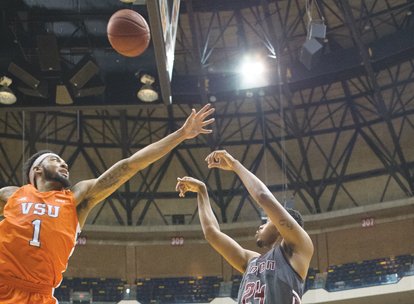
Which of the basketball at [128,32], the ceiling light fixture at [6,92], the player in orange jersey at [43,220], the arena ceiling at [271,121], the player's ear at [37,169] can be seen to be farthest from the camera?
the arena ceiling at [271,121]

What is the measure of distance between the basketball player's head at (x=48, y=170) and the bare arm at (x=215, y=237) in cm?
104

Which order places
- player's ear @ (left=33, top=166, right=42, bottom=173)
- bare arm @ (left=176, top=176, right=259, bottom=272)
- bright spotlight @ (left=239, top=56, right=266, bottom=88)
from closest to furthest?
player's ear @ (left=33, top=166, right=42, bottom=173)
bare arm @ (left=176, top=176, right=259, bottom=272)
bright spotlight @ (left=239, top=56, right=266, bottom=88)

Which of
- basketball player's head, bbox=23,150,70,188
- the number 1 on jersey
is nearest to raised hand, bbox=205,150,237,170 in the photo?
basketball player's head, bbox=23,150,70,188

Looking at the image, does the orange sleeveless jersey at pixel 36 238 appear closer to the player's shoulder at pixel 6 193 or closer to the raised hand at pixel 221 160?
the player's shoulder at pixel 6 193

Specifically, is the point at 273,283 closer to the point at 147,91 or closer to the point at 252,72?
the point at 147,91

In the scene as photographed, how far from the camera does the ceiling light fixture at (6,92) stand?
15.4 m

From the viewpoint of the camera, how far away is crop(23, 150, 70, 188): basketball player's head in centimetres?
470

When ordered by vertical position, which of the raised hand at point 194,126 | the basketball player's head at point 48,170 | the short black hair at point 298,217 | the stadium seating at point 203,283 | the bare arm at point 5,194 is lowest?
the short black hair at point 298,217

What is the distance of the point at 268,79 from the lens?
67.7 ft

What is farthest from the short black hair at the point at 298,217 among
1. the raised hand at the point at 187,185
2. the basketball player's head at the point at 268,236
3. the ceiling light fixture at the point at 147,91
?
the ceiling light fixture at the point at 147,91

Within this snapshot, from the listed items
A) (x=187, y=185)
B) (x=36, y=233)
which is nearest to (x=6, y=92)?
(x=187, y=185)

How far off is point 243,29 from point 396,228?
28.5ft

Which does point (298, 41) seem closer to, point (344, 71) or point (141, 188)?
point (344, 71)

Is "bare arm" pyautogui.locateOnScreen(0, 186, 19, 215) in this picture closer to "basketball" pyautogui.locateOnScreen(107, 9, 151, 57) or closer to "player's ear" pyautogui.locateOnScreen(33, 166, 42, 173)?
"player's ear" pyautogui.locateOnScreen(33, 166, 42, 173)
